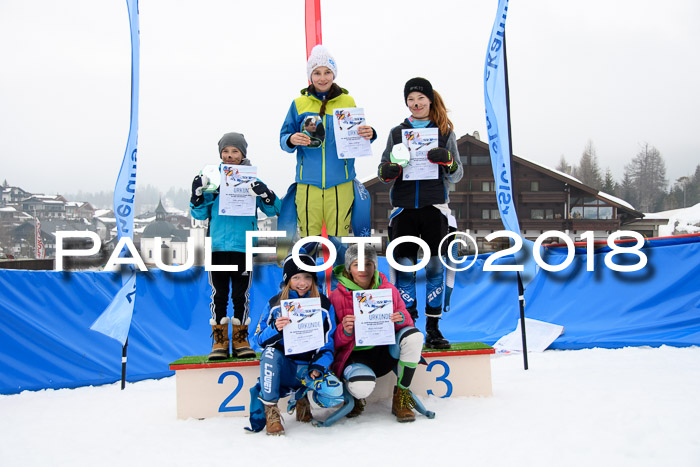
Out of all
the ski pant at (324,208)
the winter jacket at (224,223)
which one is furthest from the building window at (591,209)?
the winter jacket at (224,223)

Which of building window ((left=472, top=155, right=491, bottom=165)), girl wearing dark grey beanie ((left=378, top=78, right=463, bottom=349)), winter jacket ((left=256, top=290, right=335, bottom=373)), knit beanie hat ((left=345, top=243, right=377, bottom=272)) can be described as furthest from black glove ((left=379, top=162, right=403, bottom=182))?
building window ((left=472, top=155, right=491, bottom=165))

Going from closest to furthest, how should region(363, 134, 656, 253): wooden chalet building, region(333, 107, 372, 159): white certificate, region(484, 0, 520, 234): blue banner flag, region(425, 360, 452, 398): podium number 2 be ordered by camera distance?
region(333, 107, 372, 159): white certificate < region(425, 360, 452, 398): podium number 2 < region(484, 0, 520, 234): blue banner flag < region(363, 134, 656, 253): wooden chalet building

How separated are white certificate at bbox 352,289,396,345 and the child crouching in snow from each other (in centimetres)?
21

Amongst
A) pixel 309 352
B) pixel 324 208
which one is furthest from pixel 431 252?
pixel 309 352

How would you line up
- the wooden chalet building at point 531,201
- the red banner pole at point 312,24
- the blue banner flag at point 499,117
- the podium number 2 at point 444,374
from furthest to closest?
the wooden chalet building at point 531,201, the red banner pole at point 312,24, the blue banner flag at point 499,117, the podium number 2 at point 444,374

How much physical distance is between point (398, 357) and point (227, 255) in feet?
4.20

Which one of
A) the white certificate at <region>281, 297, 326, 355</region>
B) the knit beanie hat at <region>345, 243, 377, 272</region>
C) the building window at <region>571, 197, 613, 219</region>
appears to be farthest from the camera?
the building window at <region>571, 197, 613, 219</region>

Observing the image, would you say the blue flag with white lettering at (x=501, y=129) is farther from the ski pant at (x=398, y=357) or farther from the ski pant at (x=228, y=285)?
the ski pant at (x=228, y=285)

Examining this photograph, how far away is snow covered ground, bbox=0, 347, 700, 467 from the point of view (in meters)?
2.46

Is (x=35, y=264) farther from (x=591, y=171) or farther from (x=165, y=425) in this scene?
(x=591, y=171)

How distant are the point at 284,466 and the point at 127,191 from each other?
2.72 meters

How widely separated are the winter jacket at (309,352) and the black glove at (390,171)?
950mm

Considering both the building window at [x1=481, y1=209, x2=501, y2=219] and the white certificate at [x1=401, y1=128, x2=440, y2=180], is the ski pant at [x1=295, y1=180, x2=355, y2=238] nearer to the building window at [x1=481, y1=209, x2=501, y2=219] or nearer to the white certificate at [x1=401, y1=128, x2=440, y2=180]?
the white certificate at [x1=401, y1=128, x2=440, y2=180]

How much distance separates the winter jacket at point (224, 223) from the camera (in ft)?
11.4
